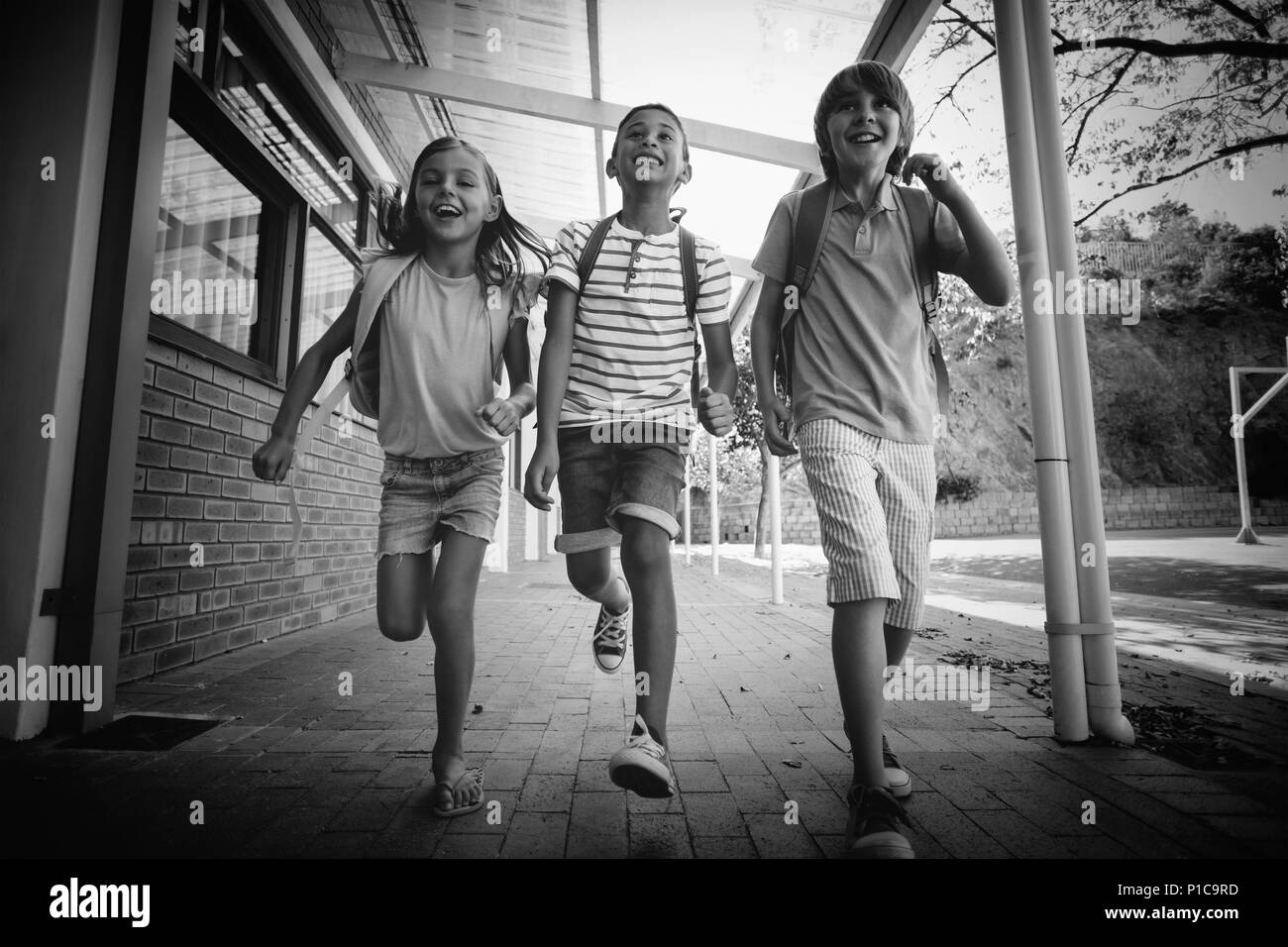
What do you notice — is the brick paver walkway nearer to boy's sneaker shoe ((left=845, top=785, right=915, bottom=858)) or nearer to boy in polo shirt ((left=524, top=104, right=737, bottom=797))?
boy's sneaker shoe ((left=845, top=785, right=915, bottom=858))

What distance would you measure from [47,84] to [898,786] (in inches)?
143

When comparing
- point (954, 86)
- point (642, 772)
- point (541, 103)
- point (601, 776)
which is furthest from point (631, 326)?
point (954, 86)

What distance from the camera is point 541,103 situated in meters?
5.09

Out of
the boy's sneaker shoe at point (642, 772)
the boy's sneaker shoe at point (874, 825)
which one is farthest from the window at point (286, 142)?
the boy's sneaker shoe at point (874, 825)

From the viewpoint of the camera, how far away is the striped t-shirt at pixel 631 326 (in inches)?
81.6

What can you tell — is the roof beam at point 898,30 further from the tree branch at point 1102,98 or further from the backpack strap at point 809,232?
the tree branch at point 1102,98

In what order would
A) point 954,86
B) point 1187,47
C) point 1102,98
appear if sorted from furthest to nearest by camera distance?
point 1102,98
point 1187,47
point 954,86

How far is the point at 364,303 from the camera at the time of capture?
6.69 ft

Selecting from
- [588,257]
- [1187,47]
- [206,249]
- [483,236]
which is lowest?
[588,257]

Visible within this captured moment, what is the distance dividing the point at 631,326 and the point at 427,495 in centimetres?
79

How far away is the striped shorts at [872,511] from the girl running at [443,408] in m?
0.84

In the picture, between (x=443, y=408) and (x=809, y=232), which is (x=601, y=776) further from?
(x=809, y=232)

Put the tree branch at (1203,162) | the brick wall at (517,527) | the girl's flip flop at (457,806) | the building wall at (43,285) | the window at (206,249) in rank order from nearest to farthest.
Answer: the girl's flip flop at (457,806)
the building wall at (43,285)
the window at (206,249)
the tree branch at (1203,162)
the brick wall at (517,527)

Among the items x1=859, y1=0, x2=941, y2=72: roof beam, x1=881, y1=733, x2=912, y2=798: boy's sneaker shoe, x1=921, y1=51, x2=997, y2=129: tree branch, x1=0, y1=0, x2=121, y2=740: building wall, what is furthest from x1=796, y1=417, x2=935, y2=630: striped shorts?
x1=921, y1=51, x2=997, y2=129: tree branch
